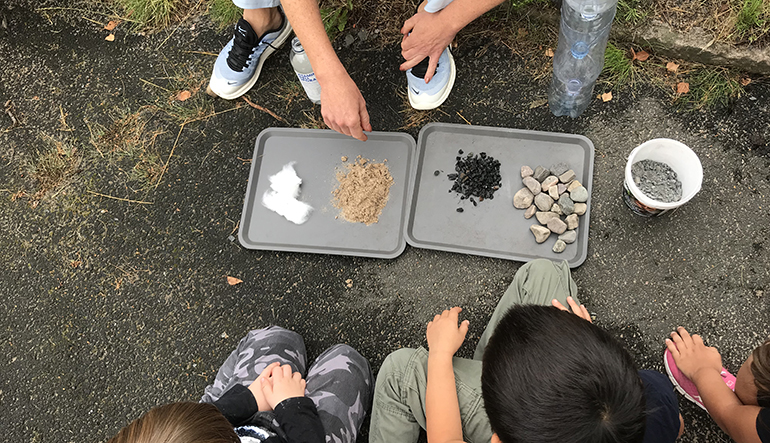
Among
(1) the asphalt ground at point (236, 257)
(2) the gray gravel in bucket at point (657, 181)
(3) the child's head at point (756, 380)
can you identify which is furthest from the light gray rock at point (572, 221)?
(3) the child's head at point (756, 380)

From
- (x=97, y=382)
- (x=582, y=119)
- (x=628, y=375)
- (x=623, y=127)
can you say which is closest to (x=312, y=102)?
(x=582, y=119)

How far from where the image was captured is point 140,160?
2260 mm

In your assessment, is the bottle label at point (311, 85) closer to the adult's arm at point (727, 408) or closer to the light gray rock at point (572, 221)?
the light gray rock at point (572, 221)

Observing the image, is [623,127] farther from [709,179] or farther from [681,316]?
[681,316]

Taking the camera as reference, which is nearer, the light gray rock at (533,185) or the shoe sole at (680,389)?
the shoe sole at (680,389)

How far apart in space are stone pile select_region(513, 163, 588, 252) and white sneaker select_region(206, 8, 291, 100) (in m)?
1.27

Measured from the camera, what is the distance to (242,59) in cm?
215

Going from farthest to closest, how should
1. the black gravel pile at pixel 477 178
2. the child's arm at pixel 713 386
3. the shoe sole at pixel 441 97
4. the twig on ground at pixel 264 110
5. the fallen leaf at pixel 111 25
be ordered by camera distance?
the fallen leaf at pixel 111 25 < the twig on ground at pixel 264 110 < the shoe sole at pixel 441 97 < the black gravel pile at pixel 477 178 < the child's arm at pixel 713 386

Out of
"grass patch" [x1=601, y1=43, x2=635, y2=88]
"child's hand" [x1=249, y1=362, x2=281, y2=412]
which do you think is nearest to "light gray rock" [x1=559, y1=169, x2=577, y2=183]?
"grass patch" [x1=601, y1=43, x2=635, y2=88]

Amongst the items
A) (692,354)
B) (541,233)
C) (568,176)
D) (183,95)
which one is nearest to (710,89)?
(568,176)

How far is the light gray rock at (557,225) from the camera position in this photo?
6.08ft

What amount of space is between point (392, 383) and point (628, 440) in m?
0.79

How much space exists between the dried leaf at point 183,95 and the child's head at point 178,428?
154 centimetres

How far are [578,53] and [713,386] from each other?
4.20 feet
